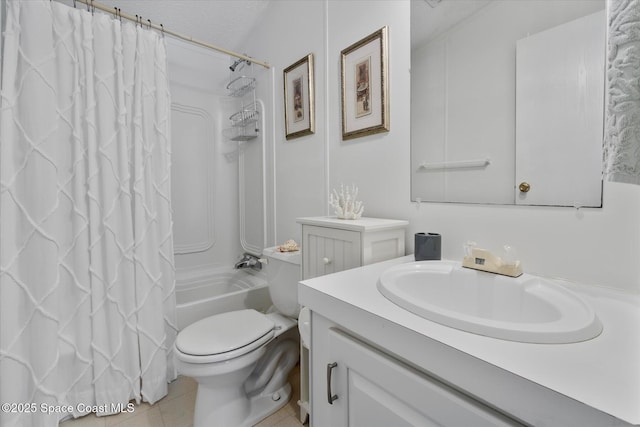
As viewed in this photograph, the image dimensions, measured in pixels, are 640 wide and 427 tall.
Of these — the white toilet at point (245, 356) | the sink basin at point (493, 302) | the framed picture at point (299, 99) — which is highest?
the framed picture at point (299, 99)

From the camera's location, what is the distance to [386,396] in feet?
1.95

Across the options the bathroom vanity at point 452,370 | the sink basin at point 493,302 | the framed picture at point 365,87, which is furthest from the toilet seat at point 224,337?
the framed picture at point 365,87

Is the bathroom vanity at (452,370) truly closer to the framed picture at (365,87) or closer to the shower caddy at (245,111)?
the framed picture at (365,87)

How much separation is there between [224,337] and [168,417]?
53 cm

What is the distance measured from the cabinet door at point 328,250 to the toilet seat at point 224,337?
0.36 metres

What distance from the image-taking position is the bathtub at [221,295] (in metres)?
1.73

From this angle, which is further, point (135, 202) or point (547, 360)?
point (135, 202)

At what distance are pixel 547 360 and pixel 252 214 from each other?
7.44 ft

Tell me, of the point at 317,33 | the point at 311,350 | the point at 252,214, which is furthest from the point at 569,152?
the point at 252,214

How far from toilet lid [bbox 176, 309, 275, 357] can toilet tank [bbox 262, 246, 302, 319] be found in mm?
121

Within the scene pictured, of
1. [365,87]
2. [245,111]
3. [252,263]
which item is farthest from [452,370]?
[245,111]

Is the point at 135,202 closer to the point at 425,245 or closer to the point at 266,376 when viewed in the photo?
the point at 266,376

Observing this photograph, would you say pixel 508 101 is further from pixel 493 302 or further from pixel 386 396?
pixel 386 396

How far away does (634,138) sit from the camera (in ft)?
0.89
